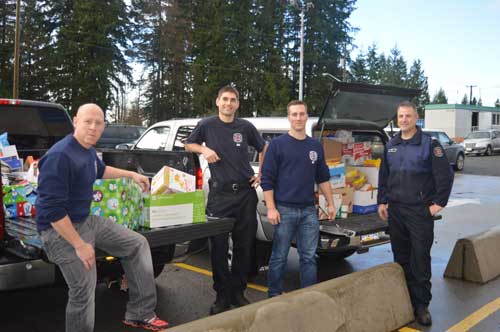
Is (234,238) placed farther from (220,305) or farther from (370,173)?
(370,173)

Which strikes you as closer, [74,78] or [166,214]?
[166,214]

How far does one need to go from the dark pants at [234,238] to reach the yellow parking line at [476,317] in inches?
73.7

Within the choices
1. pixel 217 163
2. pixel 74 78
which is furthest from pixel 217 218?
pixel 74 78

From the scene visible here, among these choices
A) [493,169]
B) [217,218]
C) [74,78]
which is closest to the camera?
[217,218]

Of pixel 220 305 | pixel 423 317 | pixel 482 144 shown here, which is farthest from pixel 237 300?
pixel 482 144

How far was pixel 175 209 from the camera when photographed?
12.2 feet

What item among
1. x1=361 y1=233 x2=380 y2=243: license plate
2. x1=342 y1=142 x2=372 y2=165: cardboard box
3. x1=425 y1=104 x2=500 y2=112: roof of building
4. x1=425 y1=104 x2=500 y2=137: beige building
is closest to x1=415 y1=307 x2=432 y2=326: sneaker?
x1=361 y1=233 x2=380 y2=243: license plate

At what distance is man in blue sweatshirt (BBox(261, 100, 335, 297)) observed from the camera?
14.0 feet

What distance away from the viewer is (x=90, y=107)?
127 inches

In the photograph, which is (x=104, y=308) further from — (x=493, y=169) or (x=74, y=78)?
(x=74, y=78)

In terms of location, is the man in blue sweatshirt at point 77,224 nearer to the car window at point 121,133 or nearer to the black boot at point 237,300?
the black boot at point 237,300

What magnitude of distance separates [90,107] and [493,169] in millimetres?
21525

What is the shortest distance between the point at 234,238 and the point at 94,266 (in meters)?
1.62

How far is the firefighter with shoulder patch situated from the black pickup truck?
4.97ft
